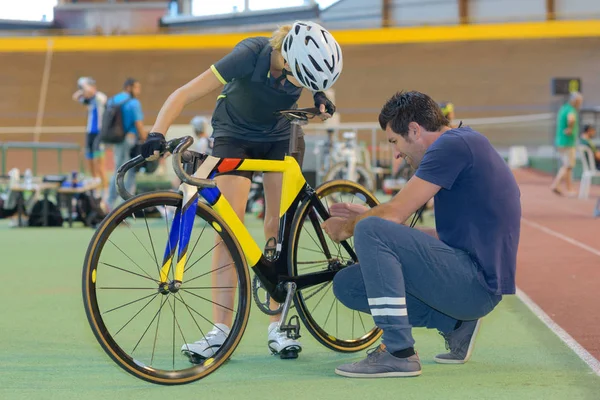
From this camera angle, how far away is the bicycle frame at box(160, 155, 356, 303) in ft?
13.9

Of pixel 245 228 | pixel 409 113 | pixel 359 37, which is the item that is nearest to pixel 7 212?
pixel 245 228

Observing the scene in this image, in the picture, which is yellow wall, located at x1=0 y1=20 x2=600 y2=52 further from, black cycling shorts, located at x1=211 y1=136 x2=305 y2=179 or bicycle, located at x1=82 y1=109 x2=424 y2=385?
bicycle, located at x1=82 y1=109 x2=424 y2=385

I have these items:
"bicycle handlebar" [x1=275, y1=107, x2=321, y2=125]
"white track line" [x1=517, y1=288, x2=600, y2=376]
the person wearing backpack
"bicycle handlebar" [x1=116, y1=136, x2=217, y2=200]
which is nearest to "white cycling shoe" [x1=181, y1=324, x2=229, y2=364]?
"bicycle handlebar" [x1=116, y1=136, x2=217, y2=200]

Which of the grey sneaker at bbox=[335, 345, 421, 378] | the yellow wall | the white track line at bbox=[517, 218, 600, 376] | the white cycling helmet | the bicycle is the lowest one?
the white track line at bbox=[517, 218, 600, 376]

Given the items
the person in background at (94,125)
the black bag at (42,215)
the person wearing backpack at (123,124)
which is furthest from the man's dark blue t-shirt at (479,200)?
the person in background at (94,125)

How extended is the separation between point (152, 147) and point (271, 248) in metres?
0.86

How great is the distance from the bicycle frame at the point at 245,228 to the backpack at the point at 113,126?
30.2 feet

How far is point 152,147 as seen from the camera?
4082 millimetres

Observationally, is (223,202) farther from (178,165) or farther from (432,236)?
(432,236)

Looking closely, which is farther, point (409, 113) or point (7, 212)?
point (7, 212)

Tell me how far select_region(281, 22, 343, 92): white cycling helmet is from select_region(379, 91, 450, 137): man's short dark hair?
0.28 meters

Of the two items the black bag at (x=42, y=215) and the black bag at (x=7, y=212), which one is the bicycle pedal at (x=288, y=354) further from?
the black bag at (x=7, y=212)

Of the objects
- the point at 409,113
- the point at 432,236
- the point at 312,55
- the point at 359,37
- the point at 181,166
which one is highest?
the point at 359,37

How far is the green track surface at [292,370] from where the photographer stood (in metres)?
4.17
